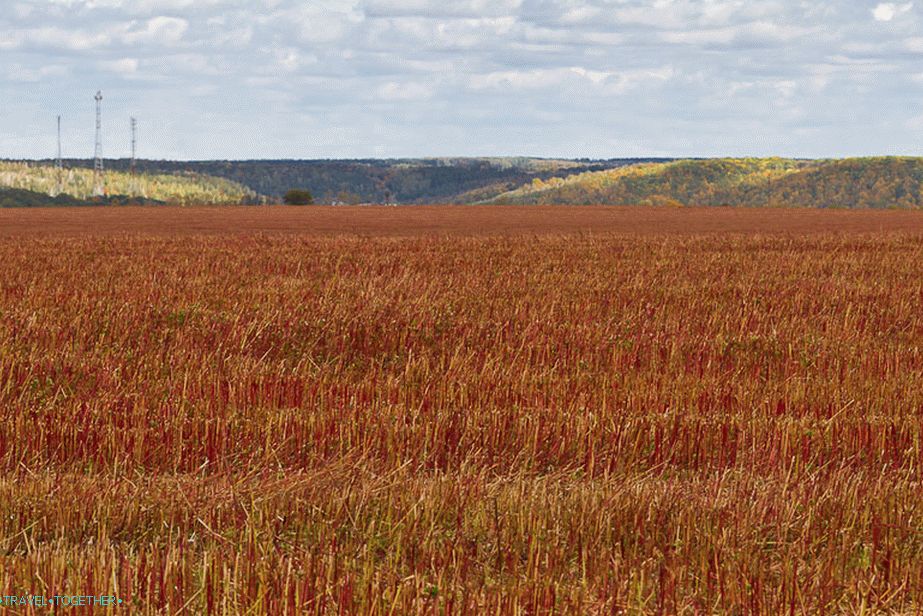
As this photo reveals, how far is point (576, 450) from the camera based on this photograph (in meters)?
9.33

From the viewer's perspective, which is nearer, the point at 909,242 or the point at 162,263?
the point at 162,263

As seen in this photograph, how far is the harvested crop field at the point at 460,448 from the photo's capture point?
562 centimetres

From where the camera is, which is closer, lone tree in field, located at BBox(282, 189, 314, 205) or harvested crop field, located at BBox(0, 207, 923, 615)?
harvested crop field, located at BBox(0, 207, 923, 615)

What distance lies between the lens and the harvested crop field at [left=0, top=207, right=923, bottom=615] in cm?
562

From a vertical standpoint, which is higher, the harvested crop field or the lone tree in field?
the harvested crop field

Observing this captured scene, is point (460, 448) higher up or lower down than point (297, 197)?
higher up

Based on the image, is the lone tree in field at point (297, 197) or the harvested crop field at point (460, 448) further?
the lone tree in field at point (297, 197)

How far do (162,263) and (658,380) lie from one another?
17345 mm

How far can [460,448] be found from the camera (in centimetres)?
937

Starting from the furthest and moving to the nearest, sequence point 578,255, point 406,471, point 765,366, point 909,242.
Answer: point 909,242, point 578,255, point 765,366, point 406,471

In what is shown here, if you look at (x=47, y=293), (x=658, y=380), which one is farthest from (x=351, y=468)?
(x=47, y=293)

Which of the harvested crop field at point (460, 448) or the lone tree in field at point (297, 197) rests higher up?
the harvested crop field at point (460, 448)

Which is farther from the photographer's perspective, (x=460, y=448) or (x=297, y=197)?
(x=297, y=197)

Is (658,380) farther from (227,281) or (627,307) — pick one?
(227,281)
